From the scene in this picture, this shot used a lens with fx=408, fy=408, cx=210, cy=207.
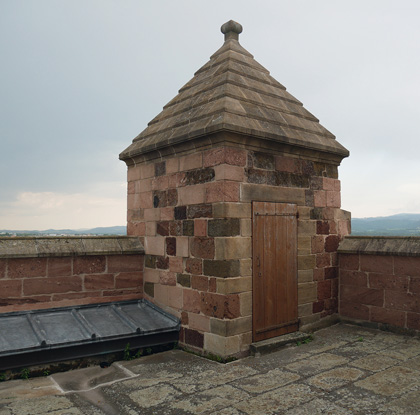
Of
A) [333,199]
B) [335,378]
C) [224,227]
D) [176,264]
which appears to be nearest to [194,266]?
[176,264]

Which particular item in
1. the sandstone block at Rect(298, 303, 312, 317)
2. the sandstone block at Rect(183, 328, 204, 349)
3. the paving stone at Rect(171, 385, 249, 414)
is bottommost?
the paving stone at Rect(171, 385, 249, 414)

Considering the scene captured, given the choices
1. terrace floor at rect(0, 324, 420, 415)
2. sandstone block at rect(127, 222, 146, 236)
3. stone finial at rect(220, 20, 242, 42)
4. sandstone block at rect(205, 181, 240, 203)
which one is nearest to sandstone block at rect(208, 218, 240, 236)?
sandstone block at rect(205, 181, 240, 203)

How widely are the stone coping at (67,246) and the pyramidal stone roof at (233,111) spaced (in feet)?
4.91

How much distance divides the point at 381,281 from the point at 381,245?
0.56 metres

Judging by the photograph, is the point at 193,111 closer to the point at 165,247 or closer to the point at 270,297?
the point at 165,247

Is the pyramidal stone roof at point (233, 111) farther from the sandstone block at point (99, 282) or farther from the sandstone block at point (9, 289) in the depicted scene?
the sandstone block at point (9, 289)

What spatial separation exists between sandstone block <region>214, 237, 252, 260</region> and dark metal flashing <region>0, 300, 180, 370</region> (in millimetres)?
1373

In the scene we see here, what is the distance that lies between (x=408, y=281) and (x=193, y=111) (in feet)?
13.4

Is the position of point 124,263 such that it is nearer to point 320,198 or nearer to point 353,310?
point 320,198

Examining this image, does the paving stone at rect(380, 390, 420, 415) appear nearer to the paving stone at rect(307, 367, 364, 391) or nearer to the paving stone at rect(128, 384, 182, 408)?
the paving stone at rect(307, 367, 364, 391)

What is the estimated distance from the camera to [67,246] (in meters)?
5.93

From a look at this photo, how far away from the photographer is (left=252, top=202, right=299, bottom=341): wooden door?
5461 mm

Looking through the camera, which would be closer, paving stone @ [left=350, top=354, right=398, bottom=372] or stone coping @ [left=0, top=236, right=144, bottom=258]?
paving stone @ [left=350, top=354, right=398, bottom=372]

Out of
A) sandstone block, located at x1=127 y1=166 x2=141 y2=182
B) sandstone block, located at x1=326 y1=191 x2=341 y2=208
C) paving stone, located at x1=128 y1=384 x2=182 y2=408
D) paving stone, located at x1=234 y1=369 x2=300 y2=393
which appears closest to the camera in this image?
paving stone, located at x1=128 y1=384 x2=182 y2=408
